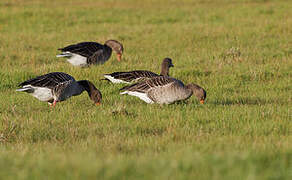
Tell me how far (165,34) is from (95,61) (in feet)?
30.9

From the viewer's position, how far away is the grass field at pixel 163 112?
576cm

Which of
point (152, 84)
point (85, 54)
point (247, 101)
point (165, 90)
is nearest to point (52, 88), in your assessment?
point (152, 84)

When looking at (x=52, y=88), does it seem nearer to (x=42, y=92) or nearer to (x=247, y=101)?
(x=42, y=92)

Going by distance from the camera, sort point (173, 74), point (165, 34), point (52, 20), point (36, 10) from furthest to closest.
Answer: point (36, 10), point (52, 20), point (165, 34), point (173, 74)

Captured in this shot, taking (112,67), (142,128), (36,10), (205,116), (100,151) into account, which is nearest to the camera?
(100,151)

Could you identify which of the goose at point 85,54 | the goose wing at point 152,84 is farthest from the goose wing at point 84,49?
the goose wing at point 152,84

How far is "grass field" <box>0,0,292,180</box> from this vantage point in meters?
5.76

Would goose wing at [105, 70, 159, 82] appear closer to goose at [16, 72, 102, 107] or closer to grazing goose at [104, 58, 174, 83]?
grazing goose at [104, 58, 174, 83]

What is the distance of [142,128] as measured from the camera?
31.3ft

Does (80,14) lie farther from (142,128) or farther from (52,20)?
(142,128)

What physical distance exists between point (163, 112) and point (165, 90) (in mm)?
682

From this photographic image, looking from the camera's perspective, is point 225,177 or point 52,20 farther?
point 52,20

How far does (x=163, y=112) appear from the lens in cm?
1081

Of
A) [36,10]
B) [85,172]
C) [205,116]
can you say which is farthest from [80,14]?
[85,172]
